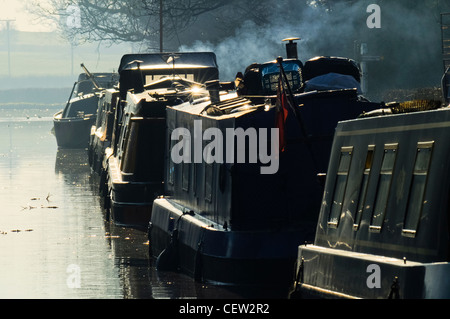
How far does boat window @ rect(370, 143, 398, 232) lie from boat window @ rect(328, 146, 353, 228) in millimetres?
1035

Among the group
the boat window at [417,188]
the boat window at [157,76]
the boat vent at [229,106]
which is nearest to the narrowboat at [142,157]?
the boat window at [157,76]

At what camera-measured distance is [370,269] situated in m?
12.1

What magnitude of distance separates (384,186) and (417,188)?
0.98 m

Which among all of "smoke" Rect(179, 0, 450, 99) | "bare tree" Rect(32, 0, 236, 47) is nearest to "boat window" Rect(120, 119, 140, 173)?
"smoke" Rect(179, 0, 450, 99)

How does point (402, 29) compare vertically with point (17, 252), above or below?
above

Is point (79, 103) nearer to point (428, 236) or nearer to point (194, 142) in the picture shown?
point (194, 142)

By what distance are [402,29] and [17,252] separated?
30.3 metres

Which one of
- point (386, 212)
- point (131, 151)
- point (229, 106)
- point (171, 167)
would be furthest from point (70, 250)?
point (386, 212)

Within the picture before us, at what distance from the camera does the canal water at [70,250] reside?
17875mm

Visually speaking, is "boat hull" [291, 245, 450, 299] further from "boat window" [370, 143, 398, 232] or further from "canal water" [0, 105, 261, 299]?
"canal water" [0, 105, 261, 299]

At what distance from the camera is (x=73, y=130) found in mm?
56344
